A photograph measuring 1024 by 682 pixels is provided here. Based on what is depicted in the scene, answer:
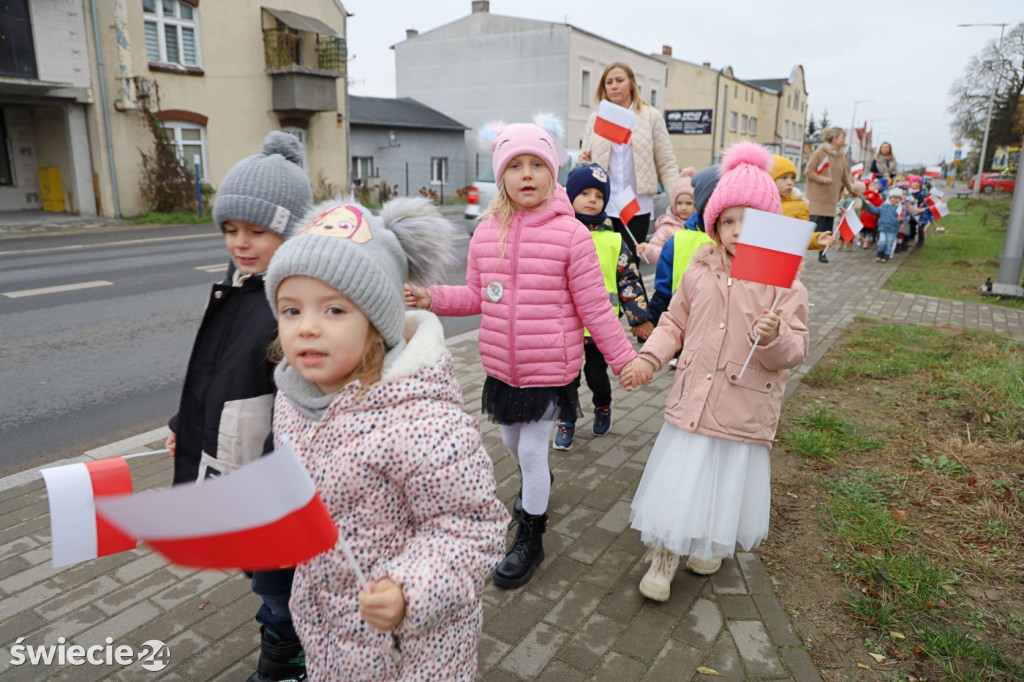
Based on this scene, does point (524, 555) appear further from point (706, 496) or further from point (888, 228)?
point (888, 228)

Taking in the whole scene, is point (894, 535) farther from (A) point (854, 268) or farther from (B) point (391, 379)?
(A) point (854, 268)

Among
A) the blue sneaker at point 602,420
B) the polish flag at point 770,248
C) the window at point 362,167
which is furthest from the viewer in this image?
the window at point 362,167

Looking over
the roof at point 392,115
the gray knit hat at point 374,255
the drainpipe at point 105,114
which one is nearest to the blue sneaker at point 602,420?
the gray knit hat at point 374,255

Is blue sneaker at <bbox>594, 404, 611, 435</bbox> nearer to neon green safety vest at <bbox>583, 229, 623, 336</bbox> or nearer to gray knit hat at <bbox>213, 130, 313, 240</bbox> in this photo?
neon green safety vest at <bbox>583, 229, 623, 336</bbox>

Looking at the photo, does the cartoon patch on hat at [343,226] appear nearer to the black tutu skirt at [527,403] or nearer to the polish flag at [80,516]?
the polish flag at [80,516]

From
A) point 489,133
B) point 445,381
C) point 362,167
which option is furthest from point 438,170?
point 445,381

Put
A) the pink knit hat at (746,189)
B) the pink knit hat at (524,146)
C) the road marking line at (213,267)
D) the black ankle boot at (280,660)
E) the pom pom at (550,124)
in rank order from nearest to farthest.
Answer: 1. the black ankle boot at (280,660)
2. the pink knit hat at (746,189)
3. the pink knit hat at (524,146)
4. the pom pom at (550,124)
5. the road marking line at (213,267)

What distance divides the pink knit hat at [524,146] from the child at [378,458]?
4.27 feet

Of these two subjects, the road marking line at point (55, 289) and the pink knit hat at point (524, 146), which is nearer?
the pink knit hat at point (524, 146)

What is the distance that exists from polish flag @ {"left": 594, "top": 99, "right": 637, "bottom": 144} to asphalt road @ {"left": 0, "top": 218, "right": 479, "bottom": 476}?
3066 millimetres

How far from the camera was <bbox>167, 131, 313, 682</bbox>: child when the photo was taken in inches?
82.0

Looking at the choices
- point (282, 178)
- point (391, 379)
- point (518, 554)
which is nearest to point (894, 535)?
point (518, 554)

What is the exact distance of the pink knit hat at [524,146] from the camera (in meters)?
2.88

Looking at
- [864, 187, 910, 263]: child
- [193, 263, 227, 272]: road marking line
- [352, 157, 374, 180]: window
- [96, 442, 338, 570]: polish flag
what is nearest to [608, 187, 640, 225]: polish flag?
[96, 442, 338, 570]: polish flag
